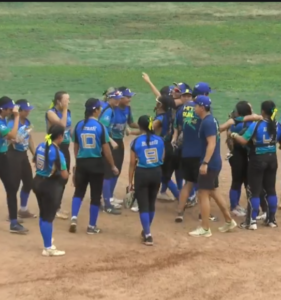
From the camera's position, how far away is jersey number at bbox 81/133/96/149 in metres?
8.93

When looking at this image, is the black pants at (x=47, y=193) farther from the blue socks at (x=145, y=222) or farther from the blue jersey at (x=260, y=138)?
the blue jersey at (x=260, y=138)

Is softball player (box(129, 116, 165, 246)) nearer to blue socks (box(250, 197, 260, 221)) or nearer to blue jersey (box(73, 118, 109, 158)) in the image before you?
blue jersey (box(73, 118, 109, 158))

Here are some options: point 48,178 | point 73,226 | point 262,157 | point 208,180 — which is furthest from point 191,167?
point 48,178

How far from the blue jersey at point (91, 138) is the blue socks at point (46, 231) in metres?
1.18

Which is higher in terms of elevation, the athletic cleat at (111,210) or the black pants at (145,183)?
the black pants at (145,183)

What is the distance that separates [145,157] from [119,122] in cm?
160

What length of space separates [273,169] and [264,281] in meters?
2.18

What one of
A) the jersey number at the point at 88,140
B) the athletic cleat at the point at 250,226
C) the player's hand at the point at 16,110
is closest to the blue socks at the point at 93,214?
the jersey number at the point at 88,140

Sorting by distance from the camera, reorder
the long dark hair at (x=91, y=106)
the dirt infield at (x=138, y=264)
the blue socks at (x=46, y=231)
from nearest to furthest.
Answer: the dirt infield at (x=138, y=264), the blue socks at (x=46, y=231), the long dark hair at (x=91, y=106)

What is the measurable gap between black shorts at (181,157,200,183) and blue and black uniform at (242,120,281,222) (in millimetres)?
715

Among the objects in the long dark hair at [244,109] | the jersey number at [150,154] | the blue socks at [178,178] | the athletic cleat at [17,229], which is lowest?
the athletic cleat at [17,229]

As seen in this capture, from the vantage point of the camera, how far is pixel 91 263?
8.14 m

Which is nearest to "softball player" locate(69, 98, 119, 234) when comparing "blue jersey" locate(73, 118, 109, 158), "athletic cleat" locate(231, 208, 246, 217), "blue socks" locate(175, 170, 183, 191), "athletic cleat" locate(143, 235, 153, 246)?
"blue jersey" locate(73, 118, 109, 158)

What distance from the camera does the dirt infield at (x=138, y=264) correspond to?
24.2 ft
